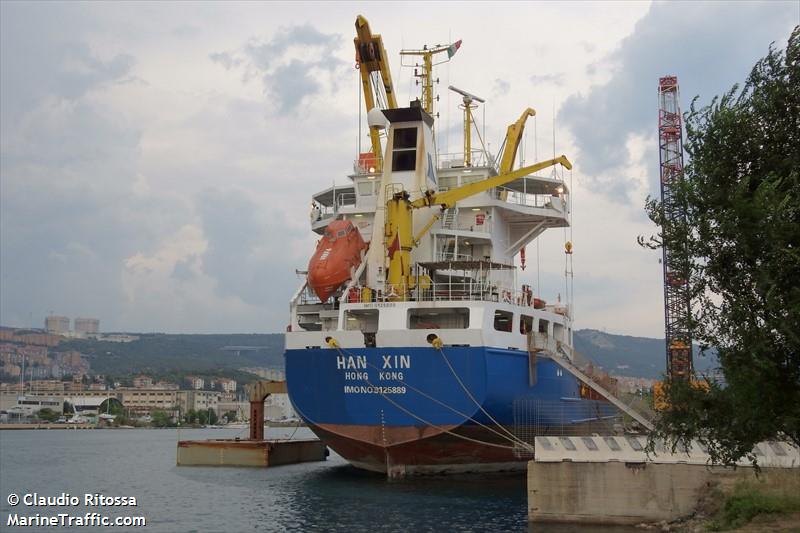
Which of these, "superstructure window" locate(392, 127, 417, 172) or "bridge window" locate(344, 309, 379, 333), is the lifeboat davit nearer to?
"bridge window" locate(344, 309, 379, 333)

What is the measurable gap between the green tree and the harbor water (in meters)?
A: 6.29

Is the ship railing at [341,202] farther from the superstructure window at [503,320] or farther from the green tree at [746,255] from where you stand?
the green tree at [746,255]

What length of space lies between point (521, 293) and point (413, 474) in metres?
7.59

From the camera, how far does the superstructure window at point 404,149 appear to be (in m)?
31.2

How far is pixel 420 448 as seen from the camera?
87.8 ft

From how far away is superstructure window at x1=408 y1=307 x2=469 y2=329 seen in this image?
90.3 ft

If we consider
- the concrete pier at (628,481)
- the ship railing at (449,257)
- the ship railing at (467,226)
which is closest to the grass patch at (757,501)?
the concrete pier at (628,481)

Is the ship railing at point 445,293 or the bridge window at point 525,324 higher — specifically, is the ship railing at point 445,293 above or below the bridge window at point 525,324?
above

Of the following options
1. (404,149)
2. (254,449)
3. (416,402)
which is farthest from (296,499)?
(404,149)

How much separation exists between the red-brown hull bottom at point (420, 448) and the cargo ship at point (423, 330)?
5 cm

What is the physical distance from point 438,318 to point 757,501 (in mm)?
13021

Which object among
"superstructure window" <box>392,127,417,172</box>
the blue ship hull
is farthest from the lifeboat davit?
"superstructure window" <box>392,127,417,172</box>

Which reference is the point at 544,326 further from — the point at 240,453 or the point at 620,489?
the point at 620,489

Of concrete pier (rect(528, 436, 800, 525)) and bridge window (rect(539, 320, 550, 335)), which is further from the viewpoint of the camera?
bridge window (rect(539, 320, 550, 335))
